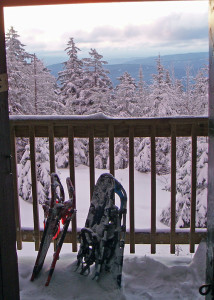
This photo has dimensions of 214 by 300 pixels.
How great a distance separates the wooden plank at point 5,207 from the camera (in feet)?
5.99

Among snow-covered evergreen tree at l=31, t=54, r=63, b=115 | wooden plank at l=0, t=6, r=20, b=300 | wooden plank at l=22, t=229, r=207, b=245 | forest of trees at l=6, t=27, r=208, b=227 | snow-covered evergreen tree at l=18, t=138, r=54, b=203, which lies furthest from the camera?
snow-covered evergreen tree at l=31, t=54, r=63, b=115

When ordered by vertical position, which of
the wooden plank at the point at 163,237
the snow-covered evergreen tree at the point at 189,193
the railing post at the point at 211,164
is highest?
the railing post at the point at 211,164

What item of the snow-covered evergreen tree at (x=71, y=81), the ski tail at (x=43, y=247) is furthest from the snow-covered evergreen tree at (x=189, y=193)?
the snow-covered evergreen tree at (x=71, y=81)

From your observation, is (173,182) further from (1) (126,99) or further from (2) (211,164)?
(1) (126,99)

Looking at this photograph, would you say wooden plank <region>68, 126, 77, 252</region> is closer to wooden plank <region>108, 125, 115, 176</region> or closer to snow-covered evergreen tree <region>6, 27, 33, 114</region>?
wooden plank <region>108, 125, 115, 176</region>

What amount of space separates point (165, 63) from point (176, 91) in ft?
10.2

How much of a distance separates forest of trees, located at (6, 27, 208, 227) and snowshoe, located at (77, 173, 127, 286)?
19216 mm

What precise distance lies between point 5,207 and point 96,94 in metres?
26.2

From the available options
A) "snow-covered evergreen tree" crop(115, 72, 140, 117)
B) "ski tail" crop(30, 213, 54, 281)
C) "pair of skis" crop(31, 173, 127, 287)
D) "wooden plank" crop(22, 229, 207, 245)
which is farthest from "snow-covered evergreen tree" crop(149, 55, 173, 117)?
"ski tail" crop(30, 213, 54, 281)

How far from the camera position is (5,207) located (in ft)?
6.16

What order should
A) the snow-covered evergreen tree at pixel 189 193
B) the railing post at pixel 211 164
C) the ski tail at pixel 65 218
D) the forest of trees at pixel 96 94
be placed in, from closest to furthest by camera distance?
the railing post at pixel 211 164 < the ski tail at pixel 65 218 < the snow-covered evergreen tree at pixel 189 193 < the forest of trees at pixel 96 94

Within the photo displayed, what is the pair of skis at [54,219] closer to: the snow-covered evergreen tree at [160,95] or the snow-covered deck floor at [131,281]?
the snow-covered deck floor at [131,281]

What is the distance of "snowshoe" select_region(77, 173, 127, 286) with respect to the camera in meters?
2.61

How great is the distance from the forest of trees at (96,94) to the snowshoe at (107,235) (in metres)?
19.2
